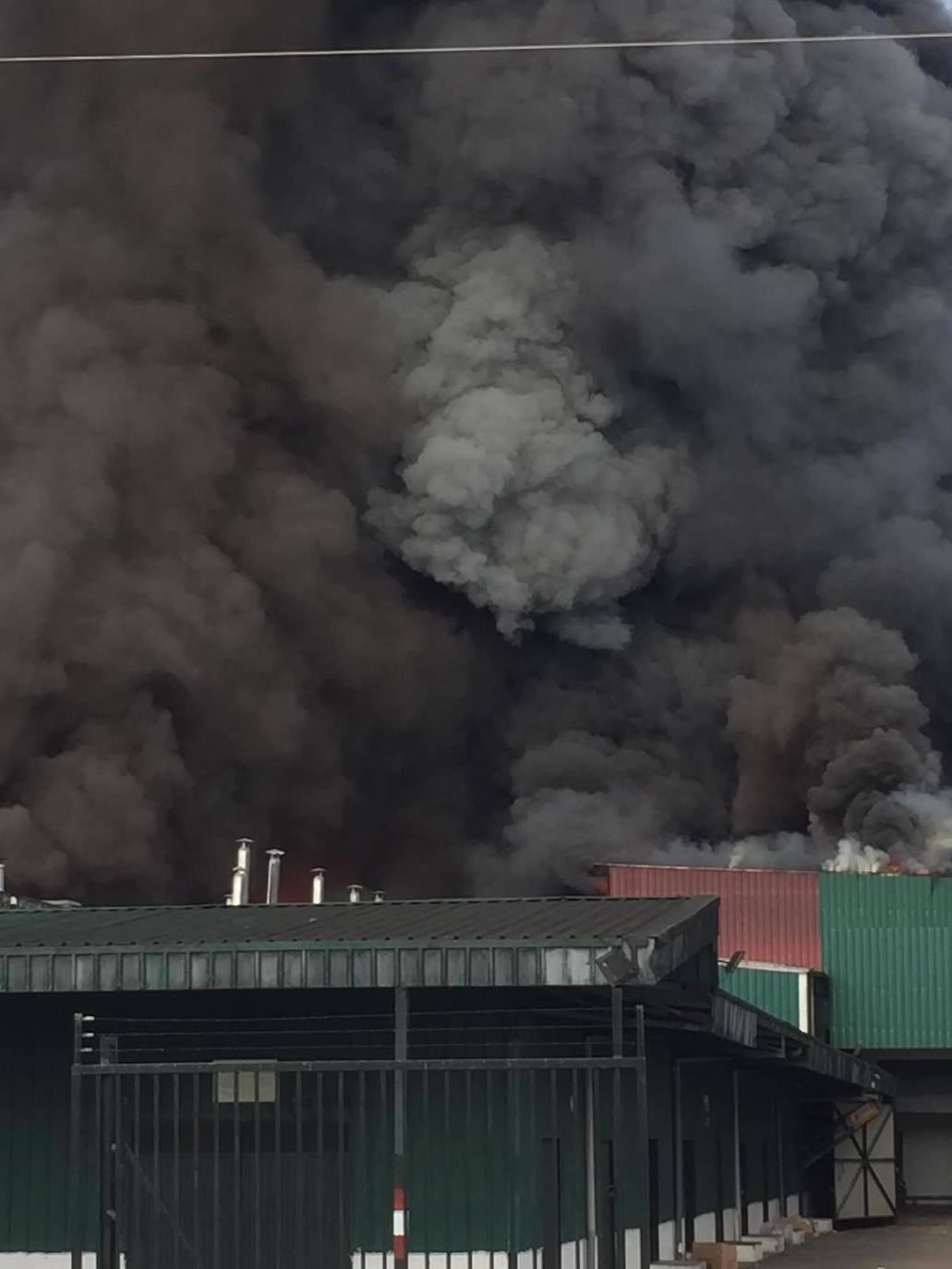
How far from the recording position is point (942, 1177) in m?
44.6

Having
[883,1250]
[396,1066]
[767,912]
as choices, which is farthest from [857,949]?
[396,1066]

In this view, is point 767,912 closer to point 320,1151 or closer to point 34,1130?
point 34,1130

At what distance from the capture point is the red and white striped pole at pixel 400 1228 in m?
13.4

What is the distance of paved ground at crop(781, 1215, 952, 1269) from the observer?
25703 mm

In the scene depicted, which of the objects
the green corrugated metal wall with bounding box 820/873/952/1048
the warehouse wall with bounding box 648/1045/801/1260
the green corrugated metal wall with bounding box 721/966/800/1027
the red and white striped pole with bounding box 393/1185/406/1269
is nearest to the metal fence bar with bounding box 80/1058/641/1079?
the red and white striped pole with bounding box 393/1185/406/1269

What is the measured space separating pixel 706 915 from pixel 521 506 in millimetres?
33584

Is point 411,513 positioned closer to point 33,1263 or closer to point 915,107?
point 915,107

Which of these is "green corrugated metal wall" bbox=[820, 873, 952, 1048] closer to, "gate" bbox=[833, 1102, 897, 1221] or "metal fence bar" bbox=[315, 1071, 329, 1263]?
"gate" bbox=[833, 1102, 897, 1221]

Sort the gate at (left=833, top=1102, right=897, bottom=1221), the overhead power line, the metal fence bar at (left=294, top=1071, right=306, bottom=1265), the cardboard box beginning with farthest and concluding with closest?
the overhead power line < the gate at (left=833, top=1102, right=897, bottom=1221) < the cardboard box < the metal fence bar at (left=294, top=1071, right=306, bottom=1265)

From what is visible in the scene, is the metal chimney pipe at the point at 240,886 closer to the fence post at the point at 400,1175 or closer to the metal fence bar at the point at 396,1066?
the fence post at the point at 400,1175

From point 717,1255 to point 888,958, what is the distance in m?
16.3

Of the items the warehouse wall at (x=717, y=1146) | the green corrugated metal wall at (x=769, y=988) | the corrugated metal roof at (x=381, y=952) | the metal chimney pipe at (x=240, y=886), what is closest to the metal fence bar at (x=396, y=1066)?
the corrugated metal roof at (x=381, y=952)

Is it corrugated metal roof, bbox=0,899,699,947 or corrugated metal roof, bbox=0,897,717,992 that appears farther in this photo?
corrugated metal roof, bbox=0,899,699,947

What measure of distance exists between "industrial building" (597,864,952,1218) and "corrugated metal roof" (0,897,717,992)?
2229 cm
